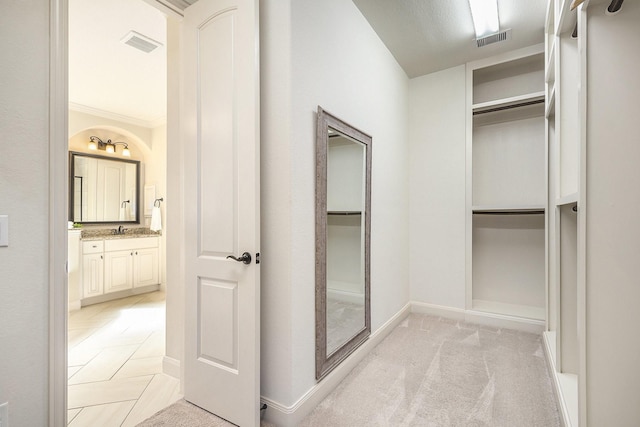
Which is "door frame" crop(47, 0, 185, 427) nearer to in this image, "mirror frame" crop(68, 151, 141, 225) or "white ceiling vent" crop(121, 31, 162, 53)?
"white ceiling vent" crop(121, 31, 162, 53)

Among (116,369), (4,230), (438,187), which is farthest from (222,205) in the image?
(438,187)

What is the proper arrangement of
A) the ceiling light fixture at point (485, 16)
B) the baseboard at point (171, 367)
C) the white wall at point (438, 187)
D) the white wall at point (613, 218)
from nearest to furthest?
the white wall at point (613, 218), the baseboard at point (171, 367), the ceiling light fixture at point (485, 16), the white wall at point (438, 187)

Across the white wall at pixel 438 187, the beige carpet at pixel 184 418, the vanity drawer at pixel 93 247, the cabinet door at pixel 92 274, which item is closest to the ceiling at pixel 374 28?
the white wall at pixel 438 187

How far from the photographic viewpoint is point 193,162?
186 centimetres

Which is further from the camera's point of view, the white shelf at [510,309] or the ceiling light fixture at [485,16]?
the white shelf at [510,309]

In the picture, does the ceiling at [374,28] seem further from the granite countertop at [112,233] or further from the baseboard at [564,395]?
the baseboard at [564,395]

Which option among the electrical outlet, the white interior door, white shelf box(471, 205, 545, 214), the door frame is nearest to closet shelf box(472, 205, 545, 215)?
white shelf box(471, 205, 545, 214)

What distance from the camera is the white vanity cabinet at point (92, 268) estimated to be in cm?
401

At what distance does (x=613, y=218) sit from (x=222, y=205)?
5.88 ft

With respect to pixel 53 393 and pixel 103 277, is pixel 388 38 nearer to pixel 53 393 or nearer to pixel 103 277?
pixel 53 393

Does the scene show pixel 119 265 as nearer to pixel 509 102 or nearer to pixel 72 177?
pixel 72 177

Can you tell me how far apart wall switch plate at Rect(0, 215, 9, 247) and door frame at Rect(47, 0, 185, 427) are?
0.43 feet

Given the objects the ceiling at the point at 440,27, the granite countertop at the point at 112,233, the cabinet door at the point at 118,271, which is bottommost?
the cabinet door at the point at 118,271

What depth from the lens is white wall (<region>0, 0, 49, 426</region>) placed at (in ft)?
3.90
